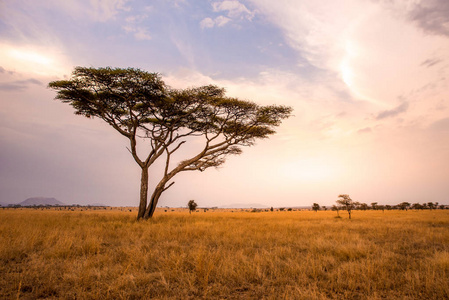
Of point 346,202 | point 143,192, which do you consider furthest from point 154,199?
point 346,202

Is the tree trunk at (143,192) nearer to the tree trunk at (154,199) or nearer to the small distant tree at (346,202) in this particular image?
the tree trunk at (154,199)

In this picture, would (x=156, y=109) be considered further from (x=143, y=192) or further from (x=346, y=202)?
(x=346, y=202)

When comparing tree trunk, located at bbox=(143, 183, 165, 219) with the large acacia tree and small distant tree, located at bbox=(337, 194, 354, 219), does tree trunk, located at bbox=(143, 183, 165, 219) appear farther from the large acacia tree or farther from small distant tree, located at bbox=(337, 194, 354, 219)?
small distant tree, located at bbox=(337, 194, 354, 219)

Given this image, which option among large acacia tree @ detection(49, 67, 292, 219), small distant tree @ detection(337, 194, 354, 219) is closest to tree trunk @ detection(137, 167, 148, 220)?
large acacia tree @ detection(49, 67, 292, 219)

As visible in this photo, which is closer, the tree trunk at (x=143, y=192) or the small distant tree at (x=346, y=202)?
the tree trunk at (x=143, y=192)

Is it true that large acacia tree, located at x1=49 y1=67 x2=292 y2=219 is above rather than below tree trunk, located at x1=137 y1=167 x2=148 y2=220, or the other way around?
above

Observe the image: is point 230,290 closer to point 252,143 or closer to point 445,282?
point 445,282

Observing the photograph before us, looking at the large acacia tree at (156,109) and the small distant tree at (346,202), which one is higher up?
A: the large acacia tree at (156,109)

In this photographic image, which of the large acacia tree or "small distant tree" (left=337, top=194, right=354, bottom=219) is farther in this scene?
"small distant tree" (left=337, top=194, right=354, bottom=219)

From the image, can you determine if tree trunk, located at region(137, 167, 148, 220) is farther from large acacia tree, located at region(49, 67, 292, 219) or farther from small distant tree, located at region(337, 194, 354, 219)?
small distant tree, located at region(337, 194, 354, 219)

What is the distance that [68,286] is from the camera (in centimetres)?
386

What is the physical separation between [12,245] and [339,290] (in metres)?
8.12

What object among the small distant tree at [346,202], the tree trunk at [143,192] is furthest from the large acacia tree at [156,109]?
the small distant tree at [346,202]

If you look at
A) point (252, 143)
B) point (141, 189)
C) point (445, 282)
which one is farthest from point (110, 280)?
point (252, 143)
